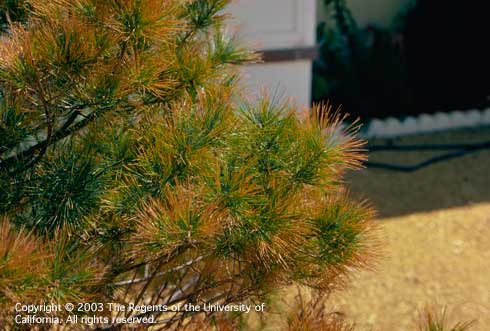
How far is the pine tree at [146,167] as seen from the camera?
1.70m

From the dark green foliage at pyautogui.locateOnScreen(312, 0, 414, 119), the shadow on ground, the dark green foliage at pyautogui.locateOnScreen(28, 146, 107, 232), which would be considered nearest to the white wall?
the shadow on ground

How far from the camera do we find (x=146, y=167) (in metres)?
1.81

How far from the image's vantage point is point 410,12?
20.5 feet

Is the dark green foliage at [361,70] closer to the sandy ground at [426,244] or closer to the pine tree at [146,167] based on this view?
the sandy ground at [426,244]

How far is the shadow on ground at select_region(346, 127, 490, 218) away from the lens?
15.6ft

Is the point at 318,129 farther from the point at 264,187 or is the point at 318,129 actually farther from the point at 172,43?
the point at 172,43

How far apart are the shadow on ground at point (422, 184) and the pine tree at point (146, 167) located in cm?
266

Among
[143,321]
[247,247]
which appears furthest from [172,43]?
[143,321]

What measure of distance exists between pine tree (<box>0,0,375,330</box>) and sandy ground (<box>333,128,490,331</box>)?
114 cm

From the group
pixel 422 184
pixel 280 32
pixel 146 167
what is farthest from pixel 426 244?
pixel 146 167

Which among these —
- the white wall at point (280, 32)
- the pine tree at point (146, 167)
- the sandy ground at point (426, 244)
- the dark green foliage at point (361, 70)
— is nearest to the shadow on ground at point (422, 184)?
the sandy ground at point (426, 244)

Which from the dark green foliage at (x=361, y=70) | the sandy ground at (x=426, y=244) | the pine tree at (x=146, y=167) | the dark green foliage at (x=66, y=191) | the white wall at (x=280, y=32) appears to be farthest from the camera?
the dark green foliage at (x=361, y=70)

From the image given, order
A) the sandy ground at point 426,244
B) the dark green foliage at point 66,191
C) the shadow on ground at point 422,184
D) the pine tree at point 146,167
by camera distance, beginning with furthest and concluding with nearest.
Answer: the shadow on ground at point 422,184
the sandy ground at point 426,244
the dark green foliage at point 66,191
the pine tree at point 146,167

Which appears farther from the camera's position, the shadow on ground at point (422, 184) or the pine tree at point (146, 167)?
the shadow on ground at point (422, 184)
